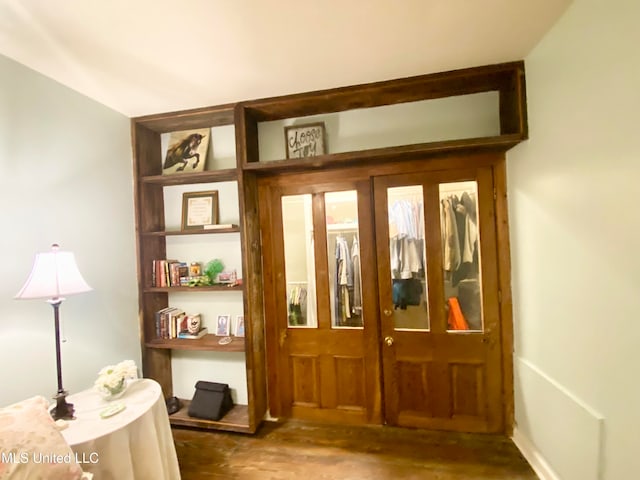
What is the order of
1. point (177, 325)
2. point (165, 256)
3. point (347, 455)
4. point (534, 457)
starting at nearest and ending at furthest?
point (534, 457), point (347, 455), point (177, 325), point (165, 256)

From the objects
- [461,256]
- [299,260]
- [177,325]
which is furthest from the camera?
[177,325]

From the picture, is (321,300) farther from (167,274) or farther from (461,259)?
(167,274)

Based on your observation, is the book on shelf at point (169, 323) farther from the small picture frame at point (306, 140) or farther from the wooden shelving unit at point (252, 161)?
the small picture frame at point (306, 140)

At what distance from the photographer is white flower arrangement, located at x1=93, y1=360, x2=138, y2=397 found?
162cm

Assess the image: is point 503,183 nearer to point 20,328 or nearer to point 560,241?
point 560,241

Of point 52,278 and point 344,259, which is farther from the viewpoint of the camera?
point 344,259

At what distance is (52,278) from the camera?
1.51 meters

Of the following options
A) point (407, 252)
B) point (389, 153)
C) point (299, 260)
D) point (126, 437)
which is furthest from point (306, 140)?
point (126, 437)

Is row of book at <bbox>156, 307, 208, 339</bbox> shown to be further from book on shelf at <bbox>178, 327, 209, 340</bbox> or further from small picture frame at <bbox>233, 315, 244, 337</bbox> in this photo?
small picture frame at <bbox>233, 315, 244, 337</bbox>

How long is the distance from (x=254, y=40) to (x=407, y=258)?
179 centimetres

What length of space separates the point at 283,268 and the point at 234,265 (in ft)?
1.56

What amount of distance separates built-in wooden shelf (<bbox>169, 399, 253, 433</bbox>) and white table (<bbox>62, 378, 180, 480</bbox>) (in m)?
0.66

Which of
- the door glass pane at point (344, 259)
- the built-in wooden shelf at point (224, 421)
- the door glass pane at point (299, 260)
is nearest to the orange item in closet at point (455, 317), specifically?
the door glass pane at point (344, 259)

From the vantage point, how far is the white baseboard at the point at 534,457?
173 centimetres
